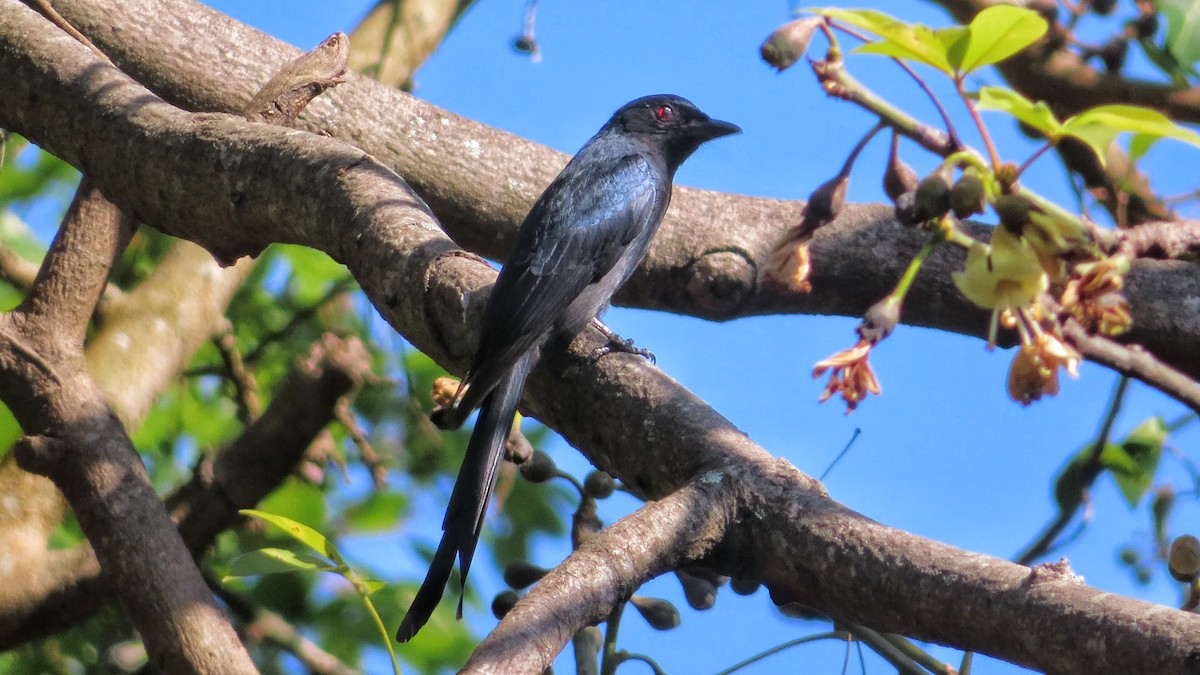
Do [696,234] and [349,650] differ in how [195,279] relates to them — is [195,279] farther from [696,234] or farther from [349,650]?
[696,234]

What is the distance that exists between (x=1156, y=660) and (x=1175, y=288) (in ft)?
6.57

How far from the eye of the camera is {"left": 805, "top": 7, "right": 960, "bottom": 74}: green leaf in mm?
1508

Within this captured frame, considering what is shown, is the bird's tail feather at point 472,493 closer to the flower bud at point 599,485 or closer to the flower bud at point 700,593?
the flower bud at point 599,485

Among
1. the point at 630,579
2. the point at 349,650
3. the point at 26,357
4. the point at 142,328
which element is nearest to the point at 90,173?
the point at 26,357

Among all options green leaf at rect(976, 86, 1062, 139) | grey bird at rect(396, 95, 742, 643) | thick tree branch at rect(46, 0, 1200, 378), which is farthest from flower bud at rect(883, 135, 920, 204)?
thick tree branch at rect(46, 0, 1200, 378)

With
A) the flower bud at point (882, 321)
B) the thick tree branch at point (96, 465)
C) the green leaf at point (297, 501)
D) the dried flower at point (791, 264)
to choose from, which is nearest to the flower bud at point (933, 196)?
the flower bud at point (882, 321)

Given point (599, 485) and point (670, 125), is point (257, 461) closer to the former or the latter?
point (599, 485)

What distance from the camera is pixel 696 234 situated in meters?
3.68

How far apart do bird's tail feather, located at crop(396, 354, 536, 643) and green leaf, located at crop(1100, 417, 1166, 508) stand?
167 cm

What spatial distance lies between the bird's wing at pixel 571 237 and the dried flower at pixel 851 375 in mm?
1300

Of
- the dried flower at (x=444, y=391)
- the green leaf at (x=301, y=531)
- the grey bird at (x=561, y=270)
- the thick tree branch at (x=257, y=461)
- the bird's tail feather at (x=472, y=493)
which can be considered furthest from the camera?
the thick tree branch at (x=257, y=461)

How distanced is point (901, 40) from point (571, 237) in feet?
7.10

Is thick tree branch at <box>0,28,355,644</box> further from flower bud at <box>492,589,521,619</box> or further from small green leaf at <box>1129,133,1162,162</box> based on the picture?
small green leaf at <box>1129,133,1162,162</box>

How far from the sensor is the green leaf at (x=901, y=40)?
1508 mm
